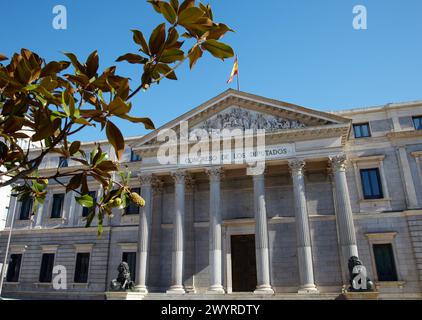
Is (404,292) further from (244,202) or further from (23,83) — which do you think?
(23,83)

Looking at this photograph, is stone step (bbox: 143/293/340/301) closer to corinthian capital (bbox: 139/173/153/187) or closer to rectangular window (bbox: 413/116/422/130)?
corinthian capital (bbox: 139/173/153/187)

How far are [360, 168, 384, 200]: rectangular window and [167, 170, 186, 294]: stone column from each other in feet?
41.9

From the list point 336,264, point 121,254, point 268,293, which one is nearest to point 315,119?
point 336,264

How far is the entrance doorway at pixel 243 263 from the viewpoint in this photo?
24.2m

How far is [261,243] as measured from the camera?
21.4 metres

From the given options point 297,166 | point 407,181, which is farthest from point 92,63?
point 407,181

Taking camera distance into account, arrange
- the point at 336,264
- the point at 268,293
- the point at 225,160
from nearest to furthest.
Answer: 1. the point at 268,293
2. the point at 336,264
3. the point at 225,160

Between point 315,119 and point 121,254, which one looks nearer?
point 315,119

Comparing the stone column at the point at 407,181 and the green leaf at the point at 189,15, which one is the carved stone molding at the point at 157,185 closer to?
the stone column at the point at 407,181

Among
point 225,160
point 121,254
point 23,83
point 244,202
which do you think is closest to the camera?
point 23,83

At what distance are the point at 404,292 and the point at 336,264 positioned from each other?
167 inches

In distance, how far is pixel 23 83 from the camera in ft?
6.80

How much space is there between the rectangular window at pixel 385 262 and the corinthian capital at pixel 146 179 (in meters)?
16.0

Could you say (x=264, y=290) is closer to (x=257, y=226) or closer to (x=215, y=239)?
(x=257, y=226)
